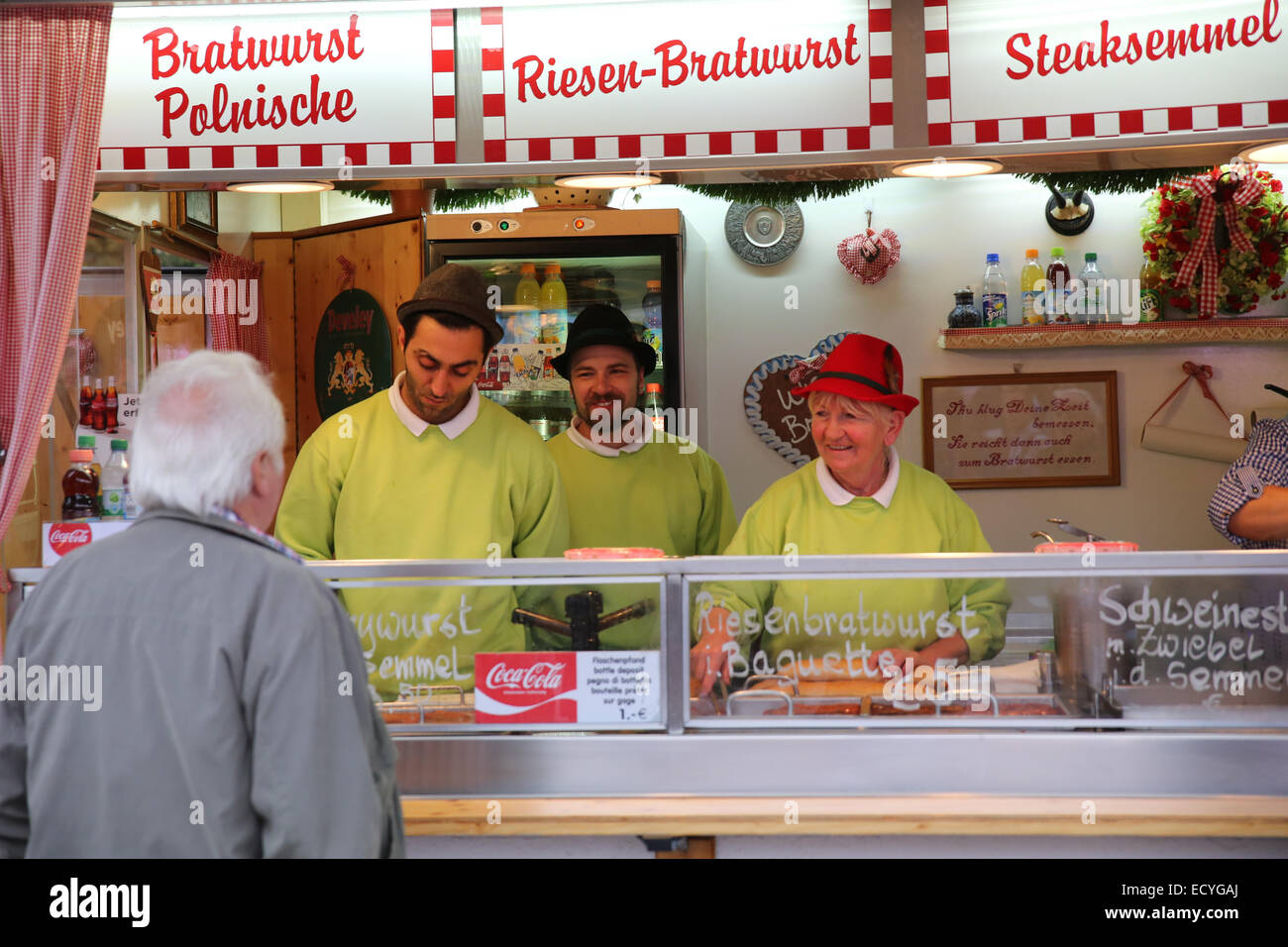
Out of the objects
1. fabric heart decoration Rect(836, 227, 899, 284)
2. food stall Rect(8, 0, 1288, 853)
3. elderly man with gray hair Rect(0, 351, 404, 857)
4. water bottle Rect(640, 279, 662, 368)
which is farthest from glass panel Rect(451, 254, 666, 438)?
elderly man with gray hair Rect(0, 351, 404, 857)

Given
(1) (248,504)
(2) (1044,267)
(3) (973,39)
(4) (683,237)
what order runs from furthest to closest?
(2) (1044,267) → (4) (683,237) → (3) (973,39) → (1) (248,504)

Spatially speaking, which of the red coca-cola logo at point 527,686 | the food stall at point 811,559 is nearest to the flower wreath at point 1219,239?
the food stall at point 811,559

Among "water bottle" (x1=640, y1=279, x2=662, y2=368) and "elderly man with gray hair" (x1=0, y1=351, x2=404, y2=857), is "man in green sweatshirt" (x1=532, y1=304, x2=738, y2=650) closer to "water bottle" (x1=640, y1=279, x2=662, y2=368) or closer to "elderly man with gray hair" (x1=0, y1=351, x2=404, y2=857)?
"water bottle" (x1=640, y1=279, x2=662, y2=368)

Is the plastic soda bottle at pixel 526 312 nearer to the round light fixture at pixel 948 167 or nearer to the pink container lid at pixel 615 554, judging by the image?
the round light fixture at pixel 948 167

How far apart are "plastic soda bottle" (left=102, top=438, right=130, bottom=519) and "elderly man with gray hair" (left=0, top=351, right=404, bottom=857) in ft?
6.17

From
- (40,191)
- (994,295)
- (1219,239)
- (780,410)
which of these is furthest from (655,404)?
(40,191)

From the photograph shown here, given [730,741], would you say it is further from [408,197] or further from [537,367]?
[408,197]

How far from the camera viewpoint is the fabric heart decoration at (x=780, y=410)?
5602 mm

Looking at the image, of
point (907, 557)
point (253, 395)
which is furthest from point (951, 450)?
point (253, 395)

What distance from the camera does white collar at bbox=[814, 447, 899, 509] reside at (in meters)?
3.24

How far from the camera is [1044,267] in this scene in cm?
539

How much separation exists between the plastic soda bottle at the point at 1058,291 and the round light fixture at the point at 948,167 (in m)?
2.33

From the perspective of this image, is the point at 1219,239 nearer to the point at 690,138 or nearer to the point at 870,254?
the point at 870,254
